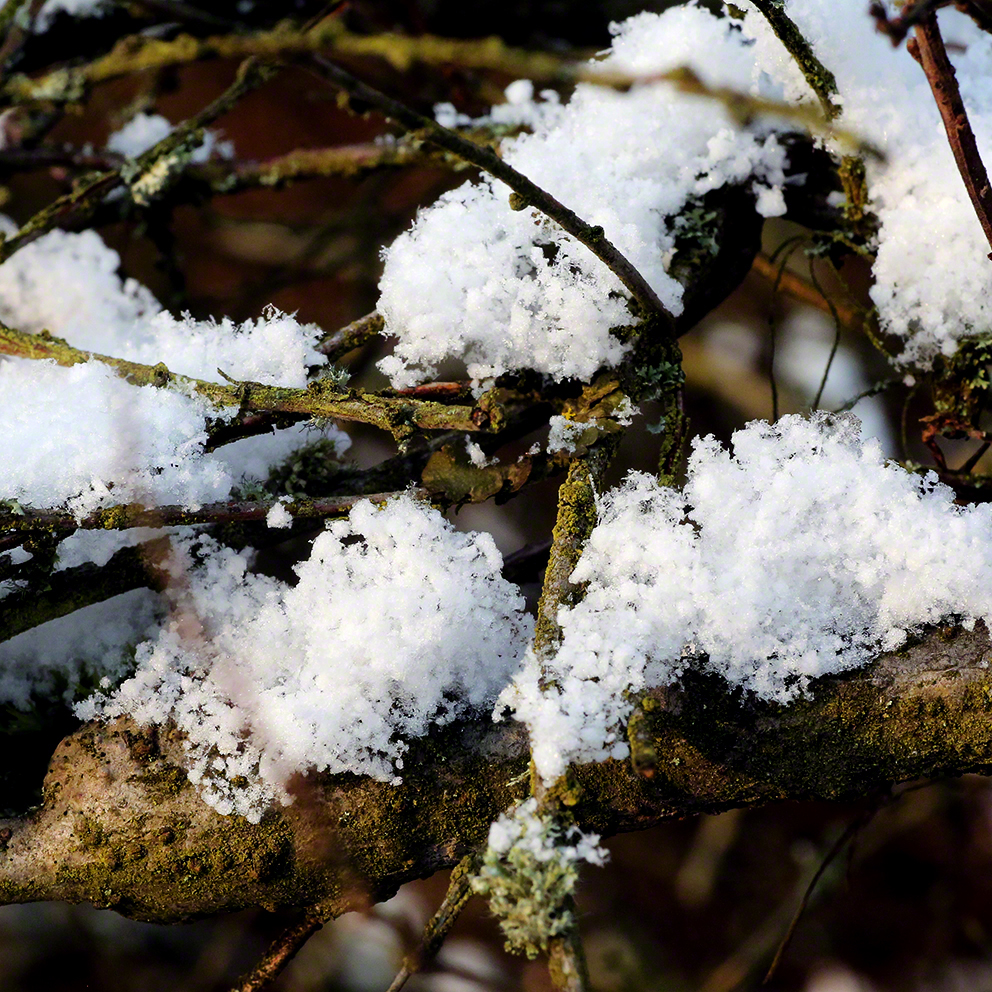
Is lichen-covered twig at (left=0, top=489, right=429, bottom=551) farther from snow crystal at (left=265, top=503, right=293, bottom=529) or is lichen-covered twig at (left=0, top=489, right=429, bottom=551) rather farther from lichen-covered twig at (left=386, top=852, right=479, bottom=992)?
lichen-covered twig at (left=386, top=852, right=479, bottom=992)

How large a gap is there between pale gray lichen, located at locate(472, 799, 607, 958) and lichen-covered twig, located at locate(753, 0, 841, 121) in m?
0.82

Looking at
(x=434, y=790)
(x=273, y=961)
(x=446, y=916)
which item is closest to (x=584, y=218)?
(x=434, y=790)

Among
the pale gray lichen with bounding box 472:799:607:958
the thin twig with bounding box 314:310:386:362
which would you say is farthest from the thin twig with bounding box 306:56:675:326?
the pale gray lichen with bounding box 472:799:607:958

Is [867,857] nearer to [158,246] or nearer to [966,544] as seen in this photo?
[966,544]

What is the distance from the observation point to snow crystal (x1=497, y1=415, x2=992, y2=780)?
0.78 m

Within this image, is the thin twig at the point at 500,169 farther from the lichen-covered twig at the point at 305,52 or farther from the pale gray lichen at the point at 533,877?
the pale gray lichen at the point at 533,877

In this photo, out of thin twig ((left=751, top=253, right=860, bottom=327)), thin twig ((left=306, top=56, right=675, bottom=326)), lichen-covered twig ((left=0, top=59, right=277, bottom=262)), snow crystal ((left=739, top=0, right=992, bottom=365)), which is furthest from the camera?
thin twig ((left=751, top=253, right=860, bottom=327))

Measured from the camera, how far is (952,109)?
76 cm

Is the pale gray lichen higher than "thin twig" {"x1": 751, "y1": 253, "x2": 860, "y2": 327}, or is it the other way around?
the pale gray lichen

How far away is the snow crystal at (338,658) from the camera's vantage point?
0.81m

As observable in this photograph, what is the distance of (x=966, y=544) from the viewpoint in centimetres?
80

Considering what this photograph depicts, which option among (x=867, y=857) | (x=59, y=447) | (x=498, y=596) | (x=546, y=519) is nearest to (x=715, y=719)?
(x=498, y=596)

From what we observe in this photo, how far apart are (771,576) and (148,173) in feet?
3.72

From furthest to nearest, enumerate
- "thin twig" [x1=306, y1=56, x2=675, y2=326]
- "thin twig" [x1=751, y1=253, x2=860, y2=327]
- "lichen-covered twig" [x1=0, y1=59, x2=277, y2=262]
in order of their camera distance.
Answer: "thin twig" [x1=751, y1=253, x2=860, y2=327] → "lichen-covered twig" [x1=0, y1=59, x2=277, y2=262] → "thin twig" [x1=306, y1=56, x2=675, y2=326]
